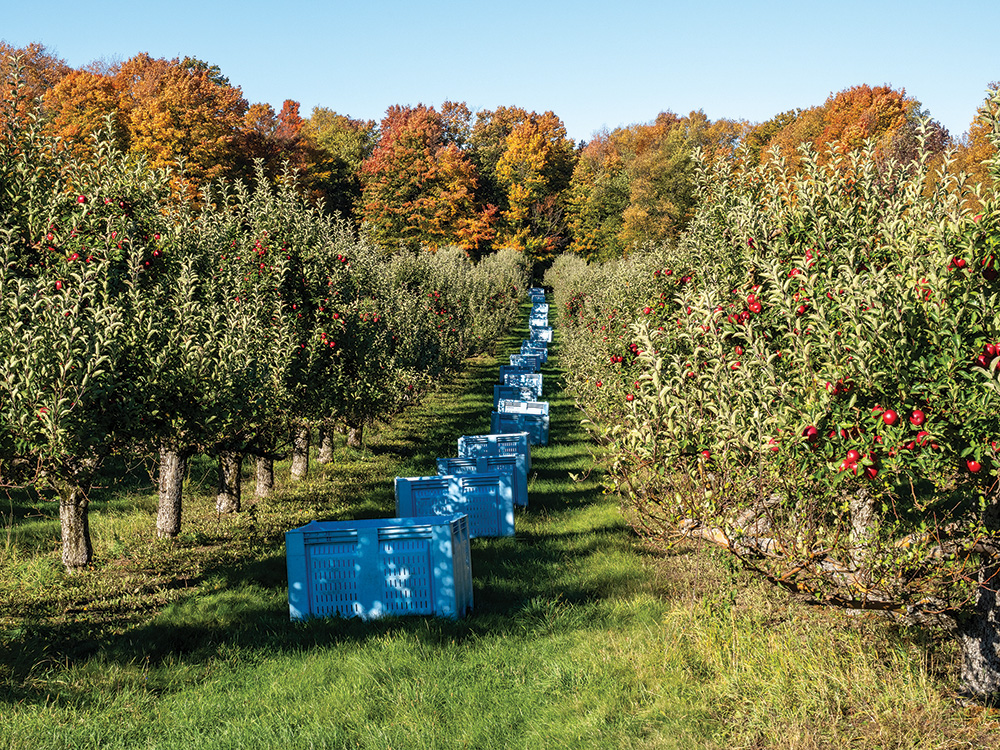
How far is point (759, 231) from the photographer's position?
741 centimetres

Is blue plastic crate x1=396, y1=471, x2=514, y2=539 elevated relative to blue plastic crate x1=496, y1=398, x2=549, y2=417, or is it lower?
lower

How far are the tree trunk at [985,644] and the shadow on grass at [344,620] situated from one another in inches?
161

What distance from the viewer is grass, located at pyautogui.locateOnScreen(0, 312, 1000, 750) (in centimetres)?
654

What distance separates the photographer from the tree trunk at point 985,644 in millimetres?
6223

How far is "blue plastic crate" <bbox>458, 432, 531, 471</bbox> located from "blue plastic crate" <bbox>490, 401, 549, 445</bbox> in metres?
4.10

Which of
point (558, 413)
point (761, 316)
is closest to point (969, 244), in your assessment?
point (761, 316)

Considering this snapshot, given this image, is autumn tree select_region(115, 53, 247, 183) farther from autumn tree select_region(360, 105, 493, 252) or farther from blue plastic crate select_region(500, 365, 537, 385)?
blue plastic crate select_region(500, 365, 537, 385)

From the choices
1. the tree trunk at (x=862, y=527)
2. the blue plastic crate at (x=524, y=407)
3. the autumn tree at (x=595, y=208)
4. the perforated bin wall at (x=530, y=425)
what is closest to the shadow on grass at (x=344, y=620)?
the tree trunk at (x=862, y=527)

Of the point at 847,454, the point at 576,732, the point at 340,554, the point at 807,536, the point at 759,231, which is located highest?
the point at 759,231

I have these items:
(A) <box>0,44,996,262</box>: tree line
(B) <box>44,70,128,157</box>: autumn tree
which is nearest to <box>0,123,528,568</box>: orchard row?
(A) <box>0,44,996,262</box>: tree line

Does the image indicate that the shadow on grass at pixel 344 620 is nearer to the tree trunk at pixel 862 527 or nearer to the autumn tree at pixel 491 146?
the tree trunk at pixel 862 527

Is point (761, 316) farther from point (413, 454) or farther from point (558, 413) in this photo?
point (558, 413)

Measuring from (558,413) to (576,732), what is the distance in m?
21.3

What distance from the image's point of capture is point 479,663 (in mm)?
8125
